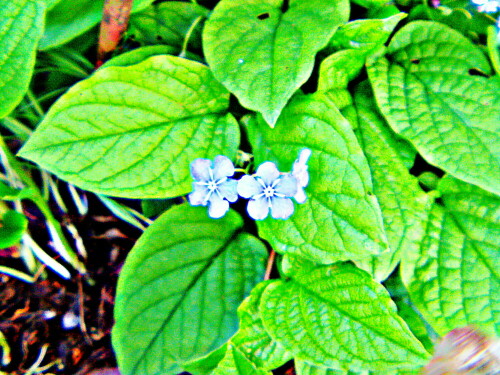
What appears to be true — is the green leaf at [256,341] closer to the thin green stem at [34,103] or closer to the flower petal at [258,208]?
the flower petal at [258,208]

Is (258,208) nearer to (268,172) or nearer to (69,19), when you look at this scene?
(268,172)

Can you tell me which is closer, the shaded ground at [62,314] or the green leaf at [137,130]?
the green leaf at [137,130]

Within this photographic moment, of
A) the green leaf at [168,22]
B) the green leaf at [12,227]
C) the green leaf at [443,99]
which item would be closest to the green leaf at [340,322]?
the green leaf at [443,99]

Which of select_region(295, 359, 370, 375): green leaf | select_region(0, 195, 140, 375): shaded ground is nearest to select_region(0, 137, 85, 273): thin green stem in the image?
select_region(0, 195, 140, 375): shaded ground

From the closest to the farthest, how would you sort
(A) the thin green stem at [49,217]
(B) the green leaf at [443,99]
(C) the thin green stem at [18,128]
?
(B) the green leaf at [443,99], (A) the thin green stem at [49,217], (C) the thin green stem at [18,128]

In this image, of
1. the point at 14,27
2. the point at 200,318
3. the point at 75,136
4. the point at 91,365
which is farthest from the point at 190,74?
the point at 91,365
